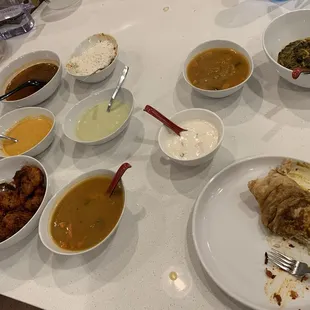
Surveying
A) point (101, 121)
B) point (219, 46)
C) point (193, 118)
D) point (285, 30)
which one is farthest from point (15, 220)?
point (285, 30)

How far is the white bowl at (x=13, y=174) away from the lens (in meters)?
1.28

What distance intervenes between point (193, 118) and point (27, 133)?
788 millimetres

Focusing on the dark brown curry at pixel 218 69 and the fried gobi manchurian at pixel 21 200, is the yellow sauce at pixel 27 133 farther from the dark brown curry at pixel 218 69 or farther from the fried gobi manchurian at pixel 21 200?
the dark brown curry at pixel 218 69

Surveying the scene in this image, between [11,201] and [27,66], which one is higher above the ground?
[27,66]

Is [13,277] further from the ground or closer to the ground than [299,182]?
closer to the ground

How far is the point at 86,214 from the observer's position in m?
1.28

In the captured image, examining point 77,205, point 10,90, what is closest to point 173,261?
point 77,205

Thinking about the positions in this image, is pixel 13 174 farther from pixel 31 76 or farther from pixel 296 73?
pixel 296 73

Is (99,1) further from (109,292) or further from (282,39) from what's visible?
(109,292)

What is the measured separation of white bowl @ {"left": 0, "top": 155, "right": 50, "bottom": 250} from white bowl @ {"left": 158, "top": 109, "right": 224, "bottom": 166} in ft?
1.58

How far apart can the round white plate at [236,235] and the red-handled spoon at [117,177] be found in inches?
11.2

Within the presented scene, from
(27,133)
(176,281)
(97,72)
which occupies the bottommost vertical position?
(176,281)

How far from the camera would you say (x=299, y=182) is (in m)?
1.20

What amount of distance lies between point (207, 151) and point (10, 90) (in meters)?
1.16
